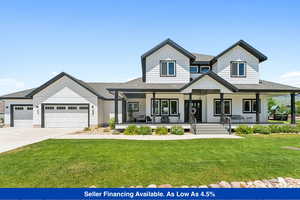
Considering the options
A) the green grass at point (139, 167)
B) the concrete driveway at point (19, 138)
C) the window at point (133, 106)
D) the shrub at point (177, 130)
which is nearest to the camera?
the green grass at point (139, 167)

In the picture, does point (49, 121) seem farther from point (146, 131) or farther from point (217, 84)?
point (217, 84)

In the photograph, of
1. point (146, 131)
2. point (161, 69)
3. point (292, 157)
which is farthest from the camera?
point (161, 69)

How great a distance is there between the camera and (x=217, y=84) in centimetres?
1502

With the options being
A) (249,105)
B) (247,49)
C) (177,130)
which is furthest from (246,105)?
(177,130)

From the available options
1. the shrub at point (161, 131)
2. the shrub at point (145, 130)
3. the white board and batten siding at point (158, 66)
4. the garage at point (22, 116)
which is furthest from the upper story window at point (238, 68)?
the garage at point (22, 116)

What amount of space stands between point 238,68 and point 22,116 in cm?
2403

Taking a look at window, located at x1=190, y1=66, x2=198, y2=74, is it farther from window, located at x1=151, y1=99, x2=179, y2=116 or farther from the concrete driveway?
the concrete driveway

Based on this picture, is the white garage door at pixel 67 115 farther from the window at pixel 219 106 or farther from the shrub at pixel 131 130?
the window at pixel 219 106

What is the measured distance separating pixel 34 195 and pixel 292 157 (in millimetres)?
8529

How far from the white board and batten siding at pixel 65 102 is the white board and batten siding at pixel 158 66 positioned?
6.81 metres

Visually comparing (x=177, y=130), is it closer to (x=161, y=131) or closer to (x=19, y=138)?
(x=161, y=131)

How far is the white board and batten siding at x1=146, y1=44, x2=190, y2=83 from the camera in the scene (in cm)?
1730

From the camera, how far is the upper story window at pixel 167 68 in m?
17.4

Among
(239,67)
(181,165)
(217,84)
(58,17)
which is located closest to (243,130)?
(217,84)
